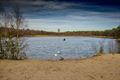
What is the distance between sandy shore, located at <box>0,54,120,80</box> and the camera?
883 centimetres

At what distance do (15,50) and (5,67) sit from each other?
316 cm

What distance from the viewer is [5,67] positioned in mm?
10156

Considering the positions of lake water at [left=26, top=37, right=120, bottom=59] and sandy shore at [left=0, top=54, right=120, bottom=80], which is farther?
lake water at [left=26, top=37, right=120, bottom=59]

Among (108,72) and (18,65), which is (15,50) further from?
(108,72)

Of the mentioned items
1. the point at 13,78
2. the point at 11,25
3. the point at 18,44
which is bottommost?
the point at 13,78

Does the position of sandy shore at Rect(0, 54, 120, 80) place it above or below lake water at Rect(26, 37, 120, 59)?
above

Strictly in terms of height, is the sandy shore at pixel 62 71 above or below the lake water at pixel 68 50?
above

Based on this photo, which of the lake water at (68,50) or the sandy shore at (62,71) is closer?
the sandy shore at (62,71)

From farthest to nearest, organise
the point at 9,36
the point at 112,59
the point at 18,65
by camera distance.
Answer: the point at 9,36 < the point at 112,59 < the point at 18,65

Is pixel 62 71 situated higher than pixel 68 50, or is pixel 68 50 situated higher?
pixel 62 71

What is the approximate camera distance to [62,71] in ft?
31.4

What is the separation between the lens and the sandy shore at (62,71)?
8.83 metres

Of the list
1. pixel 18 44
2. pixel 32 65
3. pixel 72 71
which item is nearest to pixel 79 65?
pixel 72 71

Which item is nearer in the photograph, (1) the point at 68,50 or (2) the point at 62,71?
(2) the point at 62,71
